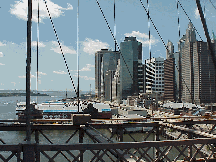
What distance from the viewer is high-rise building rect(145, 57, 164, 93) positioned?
189 meters

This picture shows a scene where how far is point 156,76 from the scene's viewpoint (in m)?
191

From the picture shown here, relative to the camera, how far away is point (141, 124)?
12.9 metres

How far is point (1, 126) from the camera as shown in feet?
37.6

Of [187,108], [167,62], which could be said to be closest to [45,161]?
[187,108]

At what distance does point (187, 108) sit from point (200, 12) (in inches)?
3485

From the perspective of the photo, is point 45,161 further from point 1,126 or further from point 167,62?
point 167,62

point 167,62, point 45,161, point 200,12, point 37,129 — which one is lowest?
point 45,161

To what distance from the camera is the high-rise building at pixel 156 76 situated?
189 meters

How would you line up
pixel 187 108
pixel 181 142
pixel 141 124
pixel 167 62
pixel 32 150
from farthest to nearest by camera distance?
pixel 167 62 → pixel 187 108 → pixel 141 124 → pixel 181 142 → pixel 32 150

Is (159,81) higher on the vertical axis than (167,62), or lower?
lower

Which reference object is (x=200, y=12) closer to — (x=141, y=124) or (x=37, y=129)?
(x=141, y=124)

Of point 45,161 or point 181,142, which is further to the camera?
point 45,161

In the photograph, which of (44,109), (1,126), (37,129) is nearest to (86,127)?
(37,129)

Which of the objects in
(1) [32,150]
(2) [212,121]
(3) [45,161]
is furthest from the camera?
(3) [45,161]
